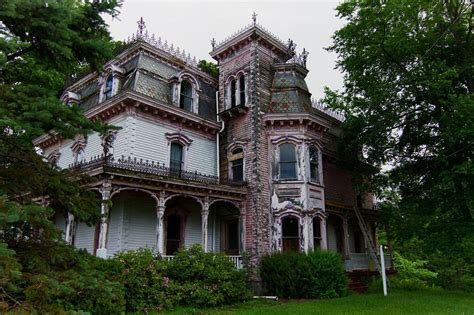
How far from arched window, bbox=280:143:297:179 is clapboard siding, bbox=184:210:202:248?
4.75m

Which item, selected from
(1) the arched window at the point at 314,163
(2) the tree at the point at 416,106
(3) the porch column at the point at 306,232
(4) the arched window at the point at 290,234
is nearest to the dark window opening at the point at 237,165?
(4) the arched window at the point at 290,234

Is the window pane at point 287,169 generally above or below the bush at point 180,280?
above

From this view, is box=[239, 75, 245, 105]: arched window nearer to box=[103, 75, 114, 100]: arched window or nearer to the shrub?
box=[103, 75, 114, 100]: arched window

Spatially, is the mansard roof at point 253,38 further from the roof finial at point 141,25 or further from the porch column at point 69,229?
the porch column at point 69,229

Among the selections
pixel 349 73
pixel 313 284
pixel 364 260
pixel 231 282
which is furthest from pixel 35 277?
pixel 364 260

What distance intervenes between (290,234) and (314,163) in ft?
13.0

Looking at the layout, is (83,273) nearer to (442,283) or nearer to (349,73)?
(349,73)

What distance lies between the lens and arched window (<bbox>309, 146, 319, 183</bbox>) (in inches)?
769

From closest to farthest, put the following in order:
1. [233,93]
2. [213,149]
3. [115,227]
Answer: [115,227], [213,149], [233,93]

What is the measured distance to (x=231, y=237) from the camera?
19281 mm

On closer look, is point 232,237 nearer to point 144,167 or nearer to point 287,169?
point 287,169

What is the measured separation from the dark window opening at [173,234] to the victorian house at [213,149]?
0.17 ft

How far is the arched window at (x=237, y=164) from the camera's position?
1936cm

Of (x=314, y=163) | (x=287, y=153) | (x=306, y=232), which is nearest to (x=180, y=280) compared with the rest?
Result: (x=306, y=232)
